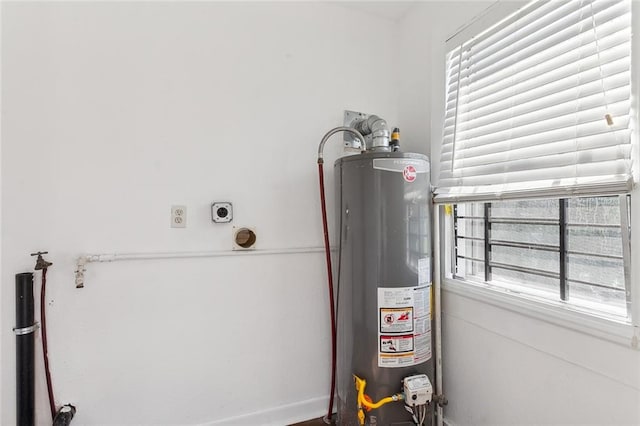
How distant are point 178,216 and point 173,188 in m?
0.14

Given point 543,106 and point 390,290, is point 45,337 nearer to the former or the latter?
point 390,290

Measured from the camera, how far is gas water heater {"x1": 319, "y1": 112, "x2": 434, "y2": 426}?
1.29m

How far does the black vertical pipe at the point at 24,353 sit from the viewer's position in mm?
1187

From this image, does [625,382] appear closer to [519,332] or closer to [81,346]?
[519,332]

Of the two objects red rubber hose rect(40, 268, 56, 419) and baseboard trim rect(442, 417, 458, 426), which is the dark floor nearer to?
baseboard trim rect(442, 417, 458, 426)

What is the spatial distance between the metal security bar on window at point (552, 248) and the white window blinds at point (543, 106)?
0.16 m

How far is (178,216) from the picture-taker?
1.43 meters

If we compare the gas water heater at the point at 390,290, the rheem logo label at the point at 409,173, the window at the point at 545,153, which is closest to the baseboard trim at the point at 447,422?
the gas water heater at the point at 390,290

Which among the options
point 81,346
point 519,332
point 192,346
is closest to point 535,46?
point 519,332

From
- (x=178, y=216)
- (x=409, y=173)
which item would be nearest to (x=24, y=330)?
(x=178, y=216)

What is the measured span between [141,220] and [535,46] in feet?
6.07

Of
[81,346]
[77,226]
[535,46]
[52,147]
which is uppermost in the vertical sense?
[535,46]

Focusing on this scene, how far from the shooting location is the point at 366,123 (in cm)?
166

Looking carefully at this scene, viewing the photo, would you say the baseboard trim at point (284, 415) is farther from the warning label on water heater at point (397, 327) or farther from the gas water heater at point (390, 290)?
the warning label on water heater at point (397, 327)
